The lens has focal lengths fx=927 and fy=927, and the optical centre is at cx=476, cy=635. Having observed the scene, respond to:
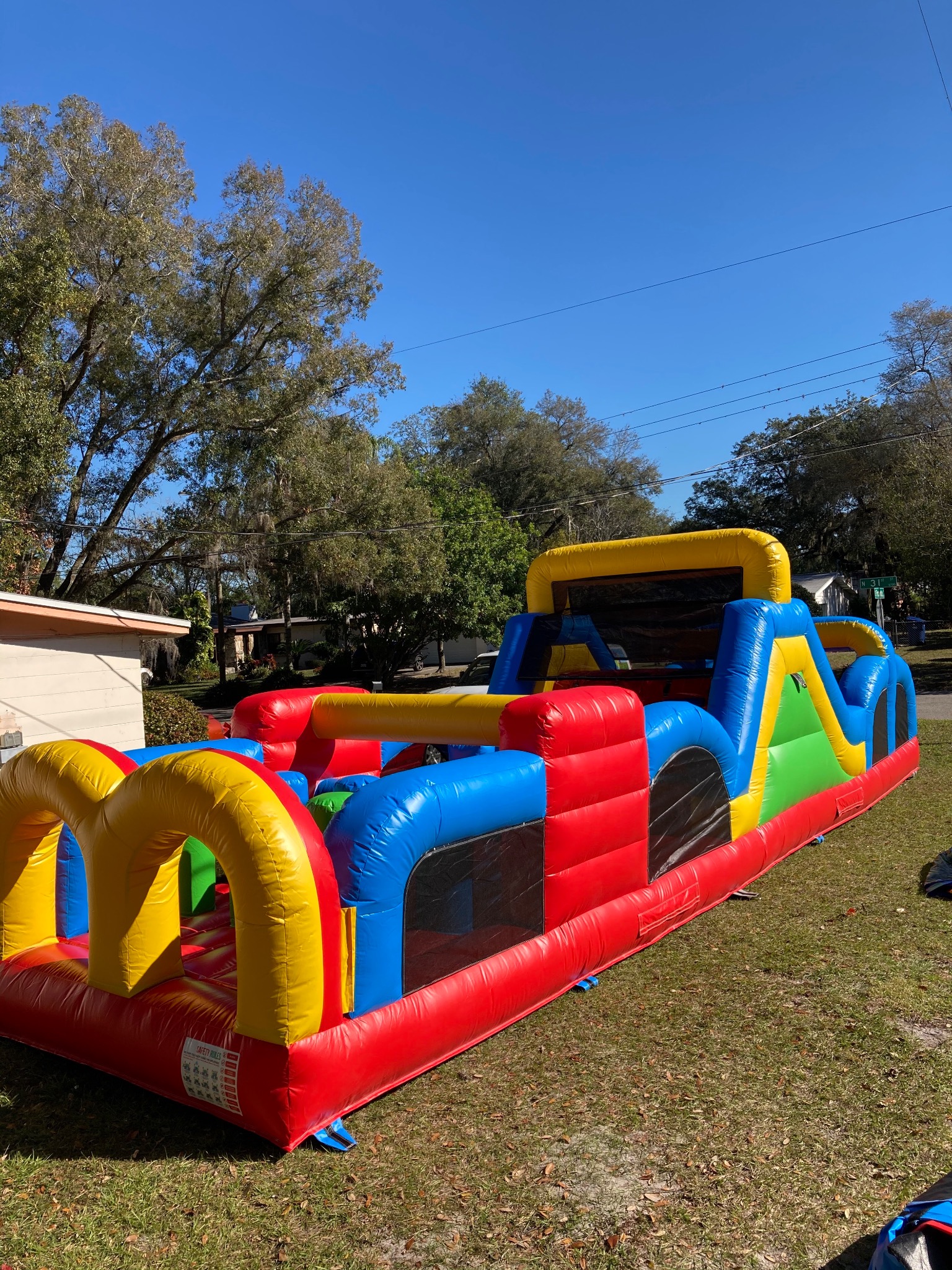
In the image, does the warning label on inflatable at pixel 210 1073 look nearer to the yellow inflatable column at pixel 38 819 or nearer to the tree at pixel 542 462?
the yellow inflatable column at pixel 38 819

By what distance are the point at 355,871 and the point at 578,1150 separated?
1489 millimetres

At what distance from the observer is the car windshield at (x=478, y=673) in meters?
22.9

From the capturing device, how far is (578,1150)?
12.7 feet

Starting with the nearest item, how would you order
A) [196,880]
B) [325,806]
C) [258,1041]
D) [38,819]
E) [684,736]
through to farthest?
[258,1041] < [38,819] < [196,880] < [325,806] < [684,736]

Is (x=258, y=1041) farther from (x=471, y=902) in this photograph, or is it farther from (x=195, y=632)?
(x=195, y=632)

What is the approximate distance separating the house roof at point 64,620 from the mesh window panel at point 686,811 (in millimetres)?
7236

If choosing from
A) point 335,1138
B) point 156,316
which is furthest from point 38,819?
point 156,316

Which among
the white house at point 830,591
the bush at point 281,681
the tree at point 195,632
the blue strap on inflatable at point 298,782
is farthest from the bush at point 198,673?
the blue strap on inflatable at point 298,782

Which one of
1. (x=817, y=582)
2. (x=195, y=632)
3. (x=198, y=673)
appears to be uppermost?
(x=817, y=582)

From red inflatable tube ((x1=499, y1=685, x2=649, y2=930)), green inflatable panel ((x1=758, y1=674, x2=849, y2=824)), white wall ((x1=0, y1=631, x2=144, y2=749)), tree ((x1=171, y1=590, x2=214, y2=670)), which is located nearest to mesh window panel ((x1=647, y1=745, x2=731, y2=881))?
red inflatable tube ((x1=499, y1=685, x2=649, y2=930))

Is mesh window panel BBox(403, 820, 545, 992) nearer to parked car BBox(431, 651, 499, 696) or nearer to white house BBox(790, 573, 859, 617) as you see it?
parked car BBox(431, 651, 499, 696)

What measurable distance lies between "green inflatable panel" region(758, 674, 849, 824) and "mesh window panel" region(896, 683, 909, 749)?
2303mm

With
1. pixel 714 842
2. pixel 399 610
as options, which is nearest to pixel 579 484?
pixel 399 610

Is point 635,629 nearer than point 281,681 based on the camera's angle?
Yes
